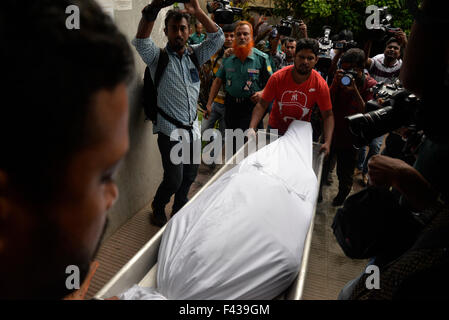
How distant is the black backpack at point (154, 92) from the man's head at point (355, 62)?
4.90ft

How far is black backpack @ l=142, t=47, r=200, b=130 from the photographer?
244 cm

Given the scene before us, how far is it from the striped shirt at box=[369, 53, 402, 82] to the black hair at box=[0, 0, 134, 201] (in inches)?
160

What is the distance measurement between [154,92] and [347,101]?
6.16 ft

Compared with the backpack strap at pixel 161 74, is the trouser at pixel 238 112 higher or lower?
lower

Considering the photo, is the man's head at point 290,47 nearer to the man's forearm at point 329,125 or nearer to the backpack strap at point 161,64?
the man's forearm at point 329,125

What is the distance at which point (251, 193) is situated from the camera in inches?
66.7

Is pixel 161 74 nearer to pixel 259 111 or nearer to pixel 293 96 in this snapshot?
pixel 259 111

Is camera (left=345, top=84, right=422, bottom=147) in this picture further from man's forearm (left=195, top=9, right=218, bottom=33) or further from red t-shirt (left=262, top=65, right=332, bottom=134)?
man's forearm (left=195, top=9, right=218, bottom=33)

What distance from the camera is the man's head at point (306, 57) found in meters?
2.85

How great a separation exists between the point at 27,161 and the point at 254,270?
119 centimetres

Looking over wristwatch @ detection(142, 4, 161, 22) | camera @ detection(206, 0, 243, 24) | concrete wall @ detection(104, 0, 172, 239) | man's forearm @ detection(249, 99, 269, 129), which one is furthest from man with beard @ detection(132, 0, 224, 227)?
man's forearm @ detection(249, 99, 269, 129)

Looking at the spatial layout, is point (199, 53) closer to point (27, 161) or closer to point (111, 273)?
point (111, 273)

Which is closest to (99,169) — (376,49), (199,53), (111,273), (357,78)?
(111,273)

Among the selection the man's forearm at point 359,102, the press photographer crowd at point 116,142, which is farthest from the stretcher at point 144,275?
the man's forearm at point 359,102
